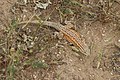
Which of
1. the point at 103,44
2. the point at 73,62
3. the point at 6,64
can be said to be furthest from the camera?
the point at 103,44

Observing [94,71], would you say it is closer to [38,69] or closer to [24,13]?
[38,69]

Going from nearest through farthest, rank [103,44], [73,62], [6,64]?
[6,64]
[73,62]
[103,44]

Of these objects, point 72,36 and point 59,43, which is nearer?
point 59,43

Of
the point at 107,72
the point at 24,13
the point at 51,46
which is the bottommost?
the point at 107,72

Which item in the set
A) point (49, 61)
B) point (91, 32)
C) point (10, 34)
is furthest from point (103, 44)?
point (10, 34)

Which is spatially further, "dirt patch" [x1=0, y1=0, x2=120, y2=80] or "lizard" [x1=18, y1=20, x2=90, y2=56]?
"lizard" [x1=18, y1=20, x2=90, y2=56]

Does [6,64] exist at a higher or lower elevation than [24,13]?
lower

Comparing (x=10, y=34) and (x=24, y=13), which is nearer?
(x=10, y=34)

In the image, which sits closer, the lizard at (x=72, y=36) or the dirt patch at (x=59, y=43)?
the dirt patch at (x=59, y=43)
